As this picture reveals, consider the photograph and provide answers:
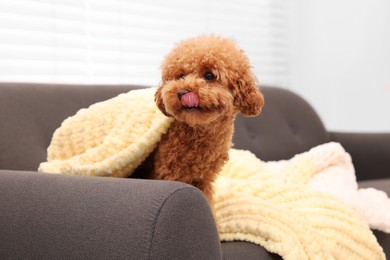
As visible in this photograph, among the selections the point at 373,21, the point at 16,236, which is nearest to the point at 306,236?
the point at 16,236

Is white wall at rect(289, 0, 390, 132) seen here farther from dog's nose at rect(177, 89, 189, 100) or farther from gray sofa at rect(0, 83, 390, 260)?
dog's nose at rect(177, 89, 189, 100)

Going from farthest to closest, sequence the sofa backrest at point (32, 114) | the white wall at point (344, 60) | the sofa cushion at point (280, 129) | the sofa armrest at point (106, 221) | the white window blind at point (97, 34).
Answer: the white wall at point (344, 60) < the sofa cushion at point (280, 129) < the white window blind at point (97, 34) < the sofa backrest at point (32, 114) < the sofa armrest at point (106, 221)

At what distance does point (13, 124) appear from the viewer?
1.53 meters

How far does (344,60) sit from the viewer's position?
335 cm

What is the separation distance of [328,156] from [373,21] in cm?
163

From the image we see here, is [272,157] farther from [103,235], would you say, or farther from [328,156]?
[103,235]

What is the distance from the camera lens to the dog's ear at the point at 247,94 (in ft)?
3.49

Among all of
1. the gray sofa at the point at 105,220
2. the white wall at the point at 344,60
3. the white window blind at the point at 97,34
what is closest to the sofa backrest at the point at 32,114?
the white window blind at the point at 97,34

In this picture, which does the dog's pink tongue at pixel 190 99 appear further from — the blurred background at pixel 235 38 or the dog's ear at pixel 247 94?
the blurred background at pixel 235 38

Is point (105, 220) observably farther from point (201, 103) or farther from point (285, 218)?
point (285, 218)

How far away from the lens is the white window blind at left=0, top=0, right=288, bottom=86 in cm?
202

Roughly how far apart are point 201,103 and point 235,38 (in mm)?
1227

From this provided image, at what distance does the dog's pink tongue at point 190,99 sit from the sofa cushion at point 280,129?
105 centimetres

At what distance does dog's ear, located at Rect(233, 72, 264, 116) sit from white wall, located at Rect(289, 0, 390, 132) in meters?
2.41
